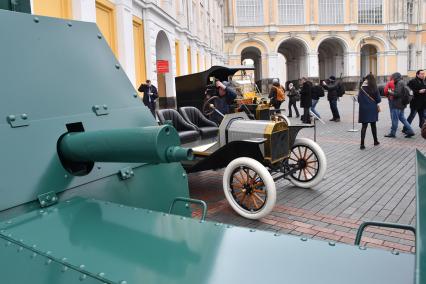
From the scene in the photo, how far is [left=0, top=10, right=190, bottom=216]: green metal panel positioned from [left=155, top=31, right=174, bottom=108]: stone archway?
17320 mm

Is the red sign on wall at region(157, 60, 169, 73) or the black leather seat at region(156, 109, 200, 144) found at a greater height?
the red sign on wall at region(157, 60, 169, 73)

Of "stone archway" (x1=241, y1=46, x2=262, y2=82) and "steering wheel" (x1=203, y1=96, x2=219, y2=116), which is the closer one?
"steering wheel" (x1=203, y1=96, x2=219, y2=116)

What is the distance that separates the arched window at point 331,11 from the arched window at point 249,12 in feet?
21.8

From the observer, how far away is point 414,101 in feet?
34.6

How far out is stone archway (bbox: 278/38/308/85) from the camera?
4945 cm

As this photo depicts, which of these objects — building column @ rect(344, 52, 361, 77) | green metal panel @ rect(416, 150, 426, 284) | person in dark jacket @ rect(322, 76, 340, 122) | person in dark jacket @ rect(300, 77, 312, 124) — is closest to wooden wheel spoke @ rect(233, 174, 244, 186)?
green metal panel @ rect(416, 150, 426, 284)

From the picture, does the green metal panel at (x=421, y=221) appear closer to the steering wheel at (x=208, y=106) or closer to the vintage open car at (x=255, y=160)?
the vintage open car at (x=255, y=160)

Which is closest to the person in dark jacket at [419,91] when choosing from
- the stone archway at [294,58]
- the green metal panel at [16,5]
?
the green metal panel at [16,5]

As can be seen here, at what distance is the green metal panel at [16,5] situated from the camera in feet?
7.77

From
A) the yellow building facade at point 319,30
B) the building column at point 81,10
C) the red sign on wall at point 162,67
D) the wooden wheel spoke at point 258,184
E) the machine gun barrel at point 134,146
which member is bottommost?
the wooden wheel spoke at point 258,184

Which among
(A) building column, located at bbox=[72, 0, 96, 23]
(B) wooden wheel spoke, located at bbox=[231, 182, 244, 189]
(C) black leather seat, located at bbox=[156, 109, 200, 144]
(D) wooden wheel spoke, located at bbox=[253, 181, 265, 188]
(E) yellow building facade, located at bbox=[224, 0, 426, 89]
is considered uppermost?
(E) yellow building facade, located at bbox=[224, 0, 426, 89]

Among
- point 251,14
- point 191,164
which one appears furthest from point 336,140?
point 251,14

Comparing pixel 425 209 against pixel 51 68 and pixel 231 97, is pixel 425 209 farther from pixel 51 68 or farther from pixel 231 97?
pixel 231 97

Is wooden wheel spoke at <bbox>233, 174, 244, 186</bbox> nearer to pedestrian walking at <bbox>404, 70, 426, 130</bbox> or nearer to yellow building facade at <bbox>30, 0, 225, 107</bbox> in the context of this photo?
yellow building facade at <bbox>30, 0, 225, 107</bbox>
